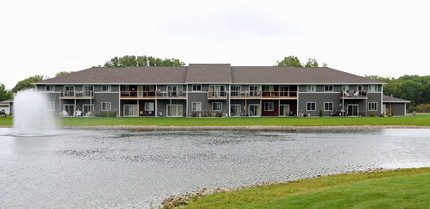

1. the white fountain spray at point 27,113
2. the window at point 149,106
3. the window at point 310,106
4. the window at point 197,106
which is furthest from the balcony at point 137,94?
the window at point 310,106

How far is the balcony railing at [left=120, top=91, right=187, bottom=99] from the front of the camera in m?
50.9

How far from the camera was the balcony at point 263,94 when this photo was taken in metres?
50.8

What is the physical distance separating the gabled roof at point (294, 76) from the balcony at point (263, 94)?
167 centimetres

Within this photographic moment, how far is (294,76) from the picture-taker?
53.1 meters

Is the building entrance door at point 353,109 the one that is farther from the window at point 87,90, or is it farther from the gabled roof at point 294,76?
the window at point 87,90

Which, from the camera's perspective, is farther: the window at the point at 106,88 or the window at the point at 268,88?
the window at the point at 268,88

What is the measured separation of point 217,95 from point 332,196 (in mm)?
42965

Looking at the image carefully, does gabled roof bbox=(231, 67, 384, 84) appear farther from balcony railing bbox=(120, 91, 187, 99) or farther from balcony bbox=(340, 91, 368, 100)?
balcony railing bbox=(120, 91, 187, 99)

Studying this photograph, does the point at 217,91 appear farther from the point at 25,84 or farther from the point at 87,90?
the point at 25,84

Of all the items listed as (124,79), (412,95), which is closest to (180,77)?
(124,79)

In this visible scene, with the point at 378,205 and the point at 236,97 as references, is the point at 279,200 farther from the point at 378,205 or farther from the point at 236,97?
the point at 236,97

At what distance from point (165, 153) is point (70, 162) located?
4.56m

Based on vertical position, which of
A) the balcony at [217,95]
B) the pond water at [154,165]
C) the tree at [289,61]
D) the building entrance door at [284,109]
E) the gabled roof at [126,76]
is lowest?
the pond water at [154,165]

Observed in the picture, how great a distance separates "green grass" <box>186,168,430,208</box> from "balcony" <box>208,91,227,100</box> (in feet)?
130
